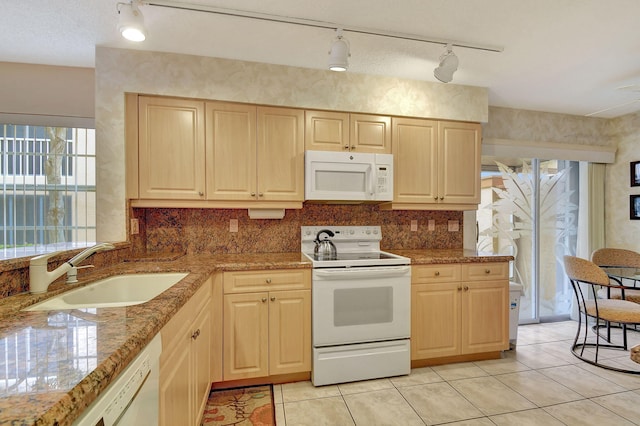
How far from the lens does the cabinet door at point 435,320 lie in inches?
99.4

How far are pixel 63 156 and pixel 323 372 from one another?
2.83m

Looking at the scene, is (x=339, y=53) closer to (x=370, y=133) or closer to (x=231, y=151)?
(x=370, y=133)

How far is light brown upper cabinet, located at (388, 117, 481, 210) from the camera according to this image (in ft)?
9.21

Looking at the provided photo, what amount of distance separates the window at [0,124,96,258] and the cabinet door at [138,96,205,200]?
75 cm

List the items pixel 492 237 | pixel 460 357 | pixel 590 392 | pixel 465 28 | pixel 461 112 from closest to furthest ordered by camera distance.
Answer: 1. pixel 465 28
2. pixel 590 392
3. pixel 460 357
4. pixel 461 112
5. pixel 492 237

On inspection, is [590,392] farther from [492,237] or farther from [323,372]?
[323,372]

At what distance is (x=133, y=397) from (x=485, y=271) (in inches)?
105

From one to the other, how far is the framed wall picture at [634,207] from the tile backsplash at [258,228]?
2.39m

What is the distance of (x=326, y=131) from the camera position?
105 inches

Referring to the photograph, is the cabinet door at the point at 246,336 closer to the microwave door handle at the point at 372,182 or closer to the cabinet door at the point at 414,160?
the microwave door handle at the point at 372,182

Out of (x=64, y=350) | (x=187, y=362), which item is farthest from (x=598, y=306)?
(x=64, y=350)

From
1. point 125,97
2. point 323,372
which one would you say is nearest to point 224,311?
point 323,372

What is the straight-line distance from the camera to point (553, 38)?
2.17 meters

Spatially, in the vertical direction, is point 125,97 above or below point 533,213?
above
